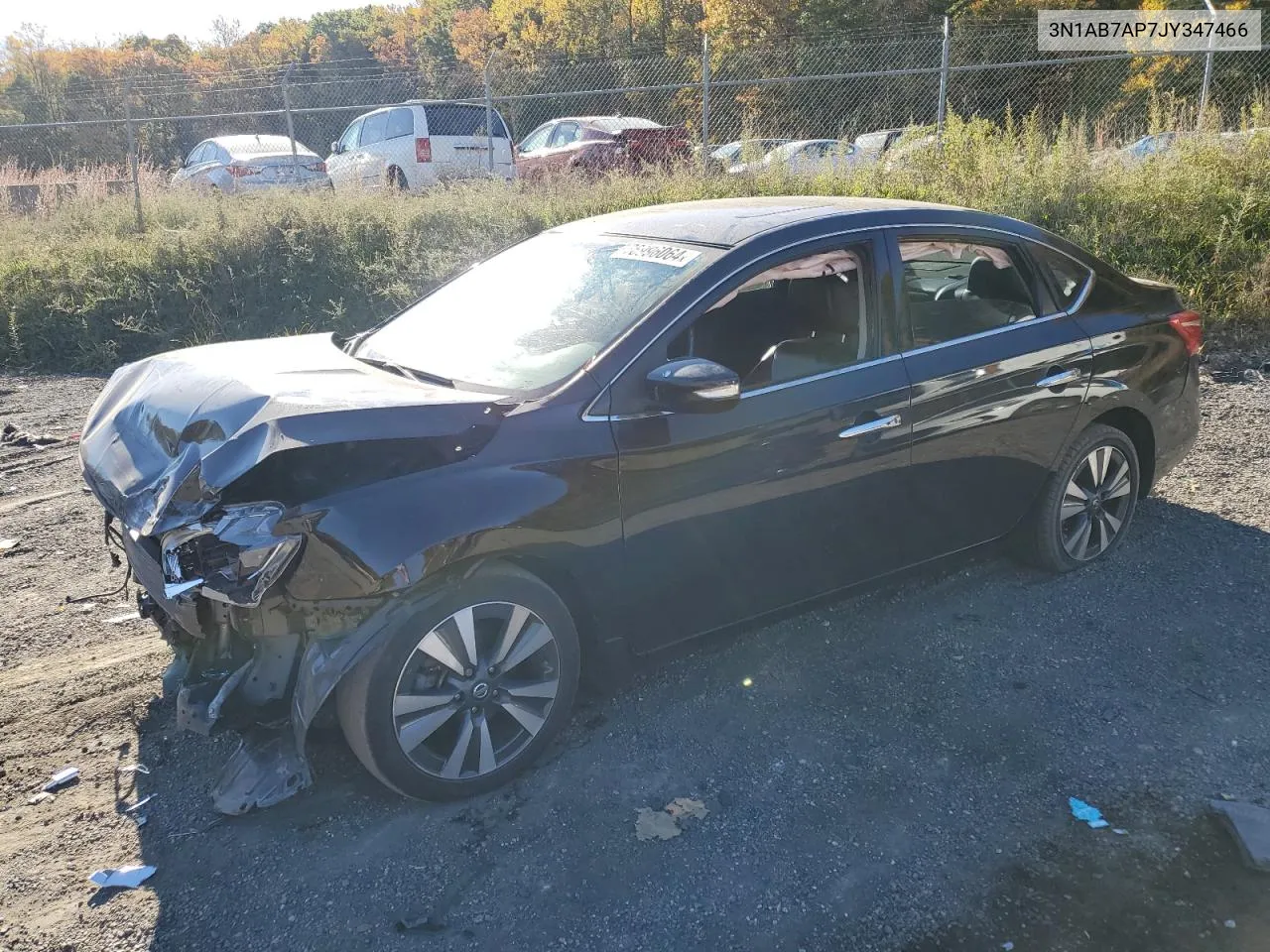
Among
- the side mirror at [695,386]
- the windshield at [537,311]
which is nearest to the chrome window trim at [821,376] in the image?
the side mirror at [695,386]

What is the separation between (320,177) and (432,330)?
1089 cm

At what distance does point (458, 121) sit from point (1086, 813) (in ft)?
45.2

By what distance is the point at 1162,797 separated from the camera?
3.02 metres

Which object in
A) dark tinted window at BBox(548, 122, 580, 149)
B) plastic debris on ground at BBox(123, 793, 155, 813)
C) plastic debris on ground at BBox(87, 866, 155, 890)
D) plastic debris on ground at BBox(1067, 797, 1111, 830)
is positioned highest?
dark tinted window at BBox(548, 122, 580, 149)

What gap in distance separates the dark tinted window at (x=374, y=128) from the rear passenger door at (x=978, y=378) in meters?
12.6

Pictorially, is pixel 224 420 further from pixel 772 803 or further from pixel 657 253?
pixel 772 803

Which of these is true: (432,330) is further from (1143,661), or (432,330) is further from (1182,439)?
(1182,439)

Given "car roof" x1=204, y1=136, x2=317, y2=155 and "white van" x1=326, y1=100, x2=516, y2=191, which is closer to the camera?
"white van" x1=326, y1=100, x2=516, y2=191

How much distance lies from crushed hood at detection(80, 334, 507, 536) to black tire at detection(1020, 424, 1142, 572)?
263 centimetres

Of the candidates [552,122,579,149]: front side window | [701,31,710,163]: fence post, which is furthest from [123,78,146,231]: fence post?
[701,31,710,163]: fence post

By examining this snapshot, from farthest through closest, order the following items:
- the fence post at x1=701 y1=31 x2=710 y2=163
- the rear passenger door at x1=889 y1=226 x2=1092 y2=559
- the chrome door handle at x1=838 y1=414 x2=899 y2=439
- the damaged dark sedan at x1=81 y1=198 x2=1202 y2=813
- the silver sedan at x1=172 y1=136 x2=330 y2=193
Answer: the silver sedan at x1=172 y1=136 x2=330 y2=193, the fence post at x1=701 y1=31 x2=710 y2=163, the rear passenger door at x1=889 y1=226 x2=1092 y2=559, the chrome door handle at x1=838 y1=414 x2=899 y2=439, the damaged dark sedan at x1=81 y1=198 x2=1202 y2=813

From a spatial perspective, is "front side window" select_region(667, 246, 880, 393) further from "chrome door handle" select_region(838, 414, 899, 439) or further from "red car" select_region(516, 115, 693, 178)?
"red car" select_region(516, 115, 693, 178)

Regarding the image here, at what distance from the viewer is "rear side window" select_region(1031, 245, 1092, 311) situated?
425cm

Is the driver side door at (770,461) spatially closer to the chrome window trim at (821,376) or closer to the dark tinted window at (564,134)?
the chrome window trim at (821,376)
